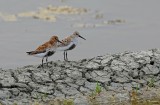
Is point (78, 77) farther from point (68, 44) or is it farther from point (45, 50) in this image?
point (45, 50)

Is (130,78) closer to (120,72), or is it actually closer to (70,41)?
(120,72)

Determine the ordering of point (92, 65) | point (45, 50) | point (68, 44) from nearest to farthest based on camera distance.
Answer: point (45, 50)
point (68, 44)
point (92, 65)

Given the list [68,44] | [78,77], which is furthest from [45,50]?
[78,77]

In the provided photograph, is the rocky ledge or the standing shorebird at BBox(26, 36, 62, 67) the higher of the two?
the standing shorebird at BBox(26, 36, 62, 67)

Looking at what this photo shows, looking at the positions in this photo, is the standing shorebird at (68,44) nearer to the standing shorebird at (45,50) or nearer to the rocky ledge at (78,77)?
the standing shorebird at (45,50)

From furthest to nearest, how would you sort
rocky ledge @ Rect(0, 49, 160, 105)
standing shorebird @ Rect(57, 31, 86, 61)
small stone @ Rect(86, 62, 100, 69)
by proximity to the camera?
small stone @ Rect(86, 62, 100, 69) < standing shorebird @ Rect(57, 31, 86, 61) < rocky ledge @ Rect(0, 49, 160, 105)

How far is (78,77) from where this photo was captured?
1919 cm

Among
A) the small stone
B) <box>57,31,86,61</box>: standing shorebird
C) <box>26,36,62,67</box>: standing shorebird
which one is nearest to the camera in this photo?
<box>26,36,62,67</box>: standing shorebird

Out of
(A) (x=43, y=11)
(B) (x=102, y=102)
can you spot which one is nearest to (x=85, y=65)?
(B) (x=102, y=102)

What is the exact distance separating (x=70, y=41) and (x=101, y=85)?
141 centimetres

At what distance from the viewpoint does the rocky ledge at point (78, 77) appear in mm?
18094

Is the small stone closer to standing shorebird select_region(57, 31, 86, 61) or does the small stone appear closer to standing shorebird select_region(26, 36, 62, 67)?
standing shorebird select_region(57, 31, 86, 61)

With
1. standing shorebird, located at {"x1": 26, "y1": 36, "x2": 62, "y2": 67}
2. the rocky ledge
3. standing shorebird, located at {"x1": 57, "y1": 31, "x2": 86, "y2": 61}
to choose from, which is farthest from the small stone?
standing shorebird, located at {"x1": 26, "y1": 36, "x2": 62, "y2": 67}

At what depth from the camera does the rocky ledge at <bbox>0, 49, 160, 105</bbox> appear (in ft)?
59.4
